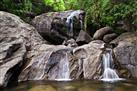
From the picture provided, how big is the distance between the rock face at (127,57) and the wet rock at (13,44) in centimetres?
466

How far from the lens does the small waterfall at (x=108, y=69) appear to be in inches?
499

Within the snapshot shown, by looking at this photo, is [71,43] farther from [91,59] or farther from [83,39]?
[91,59]

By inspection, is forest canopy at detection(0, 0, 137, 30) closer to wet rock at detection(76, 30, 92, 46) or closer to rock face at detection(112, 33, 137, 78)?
rock face at detection(112, 33, 137, 78)

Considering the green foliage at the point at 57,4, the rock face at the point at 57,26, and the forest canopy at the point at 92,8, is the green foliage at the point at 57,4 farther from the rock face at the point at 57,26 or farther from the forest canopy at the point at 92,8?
the rock face at the point at 57,26

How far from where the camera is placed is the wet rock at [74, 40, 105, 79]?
505 inches

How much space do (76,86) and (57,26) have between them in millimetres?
7258

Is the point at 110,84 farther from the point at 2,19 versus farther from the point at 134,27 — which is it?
the point at 2,19

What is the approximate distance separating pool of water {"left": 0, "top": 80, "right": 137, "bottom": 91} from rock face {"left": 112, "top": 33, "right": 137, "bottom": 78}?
3.36 ft

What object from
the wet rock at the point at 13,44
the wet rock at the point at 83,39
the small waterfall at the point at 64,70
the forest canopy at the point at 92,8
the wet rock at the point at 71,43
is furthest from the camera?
the wet rock at the point at 83,39

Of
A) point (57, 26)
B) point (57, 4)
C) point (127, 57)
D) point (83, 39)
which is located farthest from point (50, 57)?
point (57, 4)

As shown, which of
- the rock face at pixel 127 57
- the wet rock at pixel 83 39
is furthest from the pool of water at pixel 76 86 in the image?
the wet rock at pixel 83 39

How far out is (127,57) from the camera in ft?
43.2

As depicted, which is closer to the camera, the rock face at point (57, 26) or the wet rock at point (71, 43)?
the wet rock at point (71, 43)

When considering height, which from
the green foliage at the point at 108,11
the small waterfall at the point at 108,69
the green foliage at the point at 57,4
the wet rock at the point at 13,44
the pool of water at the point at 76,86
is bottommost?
the pool of water at the point at 76,86
